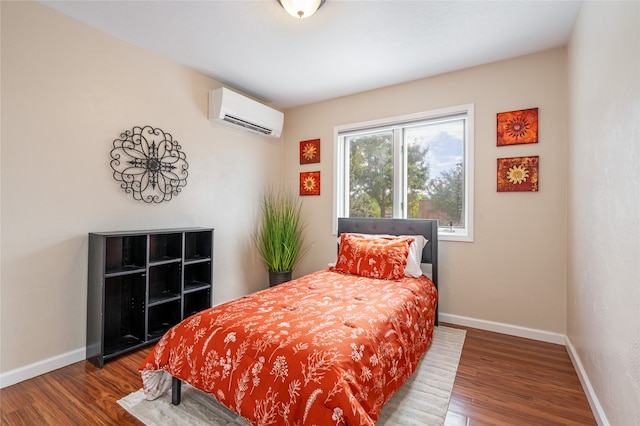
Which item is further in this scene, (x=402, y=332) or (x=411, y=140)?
(x=411, y=140)

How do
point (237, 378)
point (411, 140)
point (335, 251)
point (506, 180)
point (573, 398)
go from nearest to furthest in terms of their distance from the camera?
point (237, 378) < point (573, 398) < point (506, 180) < point (411, 140) < point (335, 251)

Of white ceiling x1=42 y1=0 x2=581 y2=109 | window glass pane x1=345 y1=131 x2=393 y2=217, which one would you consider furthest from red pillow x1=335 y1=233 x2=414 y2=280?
white ceiling x1=42 y1=0 x2=581 y2=109

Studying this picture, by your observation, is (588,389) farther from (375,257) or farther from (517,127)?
(517,127)

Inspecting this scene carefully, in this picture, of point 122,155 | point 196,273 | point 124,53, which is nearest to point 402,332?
point 196,273

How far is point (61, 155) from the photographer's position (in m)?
2.18

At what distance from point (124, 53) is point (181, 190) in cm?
125

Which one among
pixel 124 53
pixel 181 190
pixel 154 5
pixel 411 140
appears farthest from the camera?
pixel 411 140

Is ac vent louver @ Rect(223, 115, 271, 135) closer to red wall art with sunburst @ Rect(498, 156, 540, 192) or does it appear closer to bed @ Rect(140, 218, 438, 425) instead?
bed @ Rect(140, 218, 438, 425)

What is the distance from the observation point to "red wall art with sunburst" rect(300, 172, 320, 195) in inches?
155

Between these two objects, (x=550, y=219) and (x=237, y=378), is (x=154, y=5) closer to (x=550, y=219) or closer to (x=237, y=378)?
(x=237, y=378)

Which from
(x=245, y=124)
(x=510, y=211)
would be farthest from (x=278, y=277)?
(x=510, y=211)

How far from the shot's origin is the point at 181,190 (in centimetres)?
299

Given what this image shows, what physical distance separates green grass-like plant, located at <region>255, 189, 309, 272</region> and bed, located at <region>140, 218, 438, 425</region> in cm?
128

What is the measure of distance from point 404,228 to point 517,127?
139 cm
